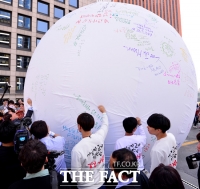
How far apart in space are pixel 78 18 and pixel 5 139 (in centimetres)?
226

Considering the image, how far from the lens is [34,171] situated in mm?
1514

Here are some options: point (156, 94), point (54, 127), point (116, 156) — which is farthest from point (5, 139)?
point (156, 94)

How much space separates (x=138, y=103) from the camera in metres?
2.78

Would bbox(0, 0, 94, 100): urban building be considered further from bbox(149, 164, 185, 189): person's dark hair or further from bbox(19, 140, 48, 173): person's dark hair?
bbox(149, 164, 185, 189): person's dark hair

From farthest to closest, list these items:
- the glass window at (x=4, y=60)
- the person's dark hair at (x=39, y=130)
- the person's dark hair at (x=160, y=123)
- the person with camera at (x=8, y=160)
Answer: the glass window at (x=4, y=60) → the person's dark hair at (x=39, y=130) → the person's dark hair at (x=160, y=123) → the person with camera at (x=8, y=160)

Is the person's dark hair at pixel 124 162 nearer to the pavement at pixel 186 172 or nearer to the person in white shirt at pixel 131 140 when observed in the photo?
the person in white shirt at pixel 131 140

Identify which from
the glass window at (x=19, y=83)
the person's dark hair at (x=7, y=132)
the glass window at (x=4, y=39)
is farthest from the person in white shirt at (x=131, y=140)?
the glass window at (x=4, y=39)

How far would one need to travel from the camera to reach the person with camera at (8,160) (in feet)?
6.20

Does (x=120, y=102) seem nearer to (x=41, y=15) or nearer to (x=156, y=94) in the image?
(x=156, y=94)

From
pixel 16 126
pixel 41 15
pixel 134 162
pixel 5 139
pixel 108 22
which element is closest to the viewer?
pixel 134 162

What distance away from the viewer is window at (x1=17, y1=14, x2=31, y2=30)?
22484 mm

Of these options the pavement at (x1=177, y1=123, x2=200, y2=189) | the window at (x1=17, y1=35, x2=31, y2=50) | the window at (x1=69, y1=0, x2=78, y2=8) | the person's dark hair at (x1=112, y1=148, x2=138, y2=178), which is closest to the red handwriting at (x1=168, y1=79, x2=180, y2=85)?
the person's dark hair at (x1=112, y1=148, x2=138, y2=178)

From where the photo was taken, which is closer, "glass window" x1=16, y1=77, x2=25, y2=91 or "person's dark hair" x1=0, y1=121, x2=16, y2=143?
"person's dark hair" x1=0, y1=121, x2=16, y2=143

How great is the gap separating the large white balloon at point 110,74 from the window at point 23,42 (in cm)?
2152
